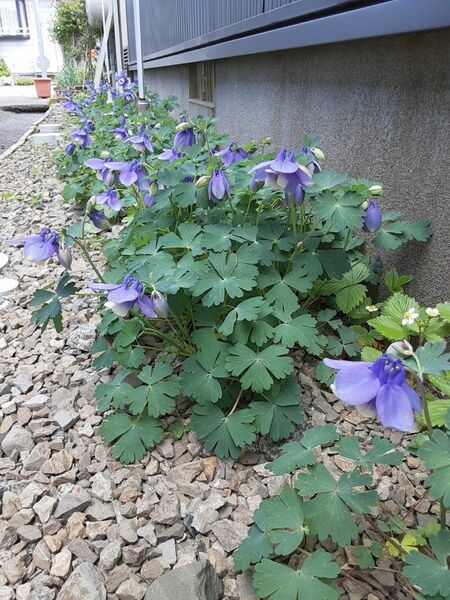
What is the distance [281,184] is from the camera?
4.93 feet

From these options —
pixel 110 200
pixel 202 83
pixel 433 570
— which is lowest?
pixel 433 570

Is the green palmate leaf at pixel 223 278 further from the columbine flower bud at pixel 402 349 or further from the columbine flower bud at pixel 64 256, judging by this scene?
the columbine flower bud at pixel 402 349

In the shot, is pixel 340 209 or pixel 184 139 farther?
pixel 184 139

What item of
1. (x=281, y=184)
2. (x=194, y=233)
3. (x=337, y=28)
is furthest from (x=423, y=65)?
(x=194, y=233)

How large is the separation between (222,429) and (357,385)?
A: 79cm

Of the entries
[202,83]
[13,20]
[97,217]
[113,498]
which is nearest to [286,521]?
[113,498]

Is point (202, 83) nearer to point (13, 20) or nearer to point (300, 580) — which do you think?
point (300, 580)

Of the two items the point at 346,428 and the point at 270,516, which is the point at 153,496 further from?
the point at 346,428

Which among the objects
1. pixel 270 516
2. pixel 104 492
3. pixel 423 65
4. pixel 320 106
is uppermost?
pixel 423 65

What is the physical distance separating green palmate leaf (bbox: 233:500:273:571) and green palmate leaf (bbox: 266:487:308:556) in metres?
0.02

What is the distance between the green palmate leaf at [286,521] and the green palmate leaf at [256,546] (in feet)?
0.06

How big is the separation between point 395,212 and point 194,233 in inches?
31.5

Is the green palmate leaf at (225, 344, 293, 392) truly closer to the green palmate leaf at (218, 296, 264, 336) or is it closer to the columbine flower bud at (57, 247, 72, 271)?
the green palmate leaf at (218, 296, 264, 336)

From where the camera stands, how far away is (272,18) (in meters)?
2.84
